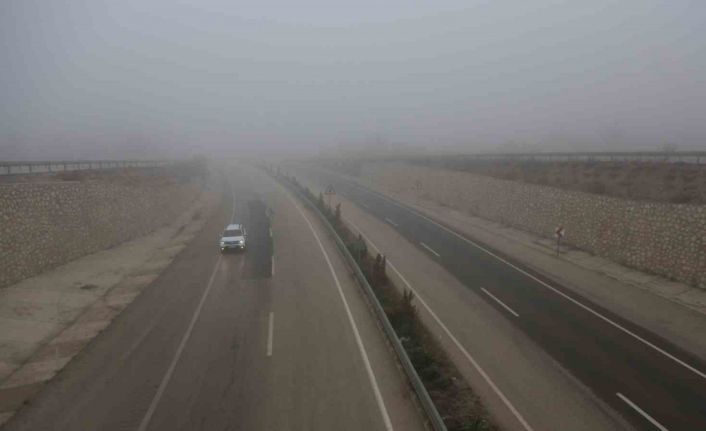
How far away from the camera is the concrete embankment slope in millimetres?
20891

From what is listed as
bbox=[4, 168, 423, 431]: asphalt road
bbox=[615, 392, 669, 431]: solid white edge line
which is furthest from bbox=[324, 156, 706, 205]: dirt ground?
bbox=[4, 168, 423, 431]: asphalt road

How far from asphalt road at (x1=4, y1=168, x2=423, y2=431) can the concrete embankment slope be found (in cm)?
604

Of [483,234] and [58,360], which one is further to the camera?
[483,234]

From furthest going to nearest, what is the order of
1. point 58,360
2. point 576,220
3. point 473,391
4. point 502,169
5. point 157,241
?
point 502,169 → point 157,241 → point 576,220 → point 58,360 → point 473,391

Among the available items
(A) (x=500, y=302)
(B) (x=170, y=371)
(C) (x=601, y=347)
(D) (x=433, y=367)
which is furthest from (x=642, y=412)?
(B) (x=170, y=371)

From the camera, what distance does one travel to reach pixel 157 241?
32.6 meters

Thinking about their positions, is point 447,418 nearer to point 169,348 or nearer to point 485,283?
point 169,348

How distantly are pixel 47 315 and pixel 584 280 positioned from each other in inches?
928

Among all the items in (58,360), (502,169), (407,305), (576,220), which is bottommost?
(58,360)

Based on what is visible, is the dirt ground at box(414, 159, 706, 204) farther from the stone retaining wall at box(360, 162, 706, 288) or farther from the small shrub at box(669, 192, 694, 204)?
the stone retaining wall at box(360, 162, 706, 288)

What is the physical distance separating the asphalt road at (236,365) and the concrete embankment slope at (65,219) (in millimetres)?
6036

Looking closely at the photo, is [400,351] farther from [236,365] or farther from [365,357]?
[236,365]

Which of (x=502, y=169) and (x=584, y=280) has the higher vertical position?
(x=502, y=169)

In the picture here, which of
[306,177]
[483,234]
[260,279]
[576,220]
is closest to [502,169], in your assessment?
[483,234]
